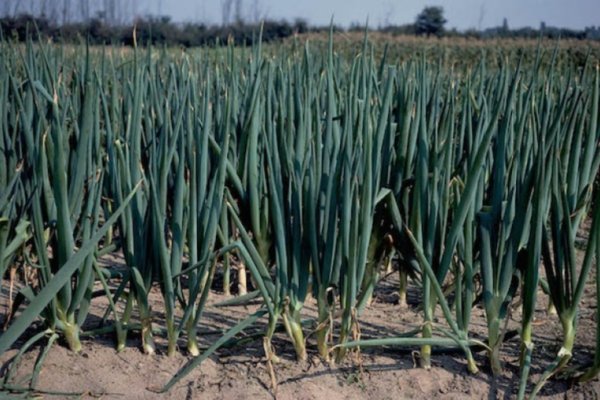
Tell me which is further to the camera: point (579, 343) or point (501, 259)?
point (579, 343)

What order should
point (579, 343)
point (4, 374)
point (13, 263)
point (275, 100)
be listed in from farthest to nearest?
point (275, 100), point (13, 263), point (579, 343), point (4, 374)

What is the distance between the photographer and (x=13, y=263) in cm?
184

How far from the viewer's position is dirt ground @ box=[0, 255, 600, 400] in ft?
4.93

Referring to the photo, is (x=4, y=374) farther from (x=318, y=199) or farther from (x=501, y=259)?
(x=501, y=259)

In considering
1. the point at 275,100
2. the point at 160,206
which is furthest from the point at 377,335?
the point at 275,100

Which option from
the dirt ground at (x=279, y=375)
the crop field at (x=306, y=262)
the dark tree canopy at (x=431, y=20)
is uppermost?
the dark tree canopy at (x=431, y=20)

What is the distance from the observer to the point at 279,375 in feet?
5.07

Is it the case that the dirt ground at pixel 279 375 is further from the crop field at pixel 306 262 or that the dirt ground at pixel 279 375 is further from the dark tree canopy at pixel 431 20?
the dark tree canopy at pixel 431 20

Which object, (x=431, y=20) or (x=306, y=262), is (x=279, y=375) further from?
(x=431, y=20)

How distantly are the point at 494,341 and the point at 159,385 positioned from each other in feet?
2.26

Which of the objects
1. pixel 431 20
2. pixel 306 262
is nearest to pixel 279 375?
pixel 306 262

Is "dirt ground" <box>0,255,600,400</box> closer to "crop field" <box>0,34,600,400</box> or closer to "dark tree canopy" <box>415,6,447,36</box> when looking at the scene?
"crop field" <box>0,34,600,400</box>

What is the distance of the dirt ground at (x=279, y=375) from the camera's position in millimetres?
1502

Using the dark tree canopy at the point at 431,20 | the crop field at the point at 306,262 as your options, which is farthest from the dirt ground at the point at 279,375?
the dark tree canopy at the point at 431,20
